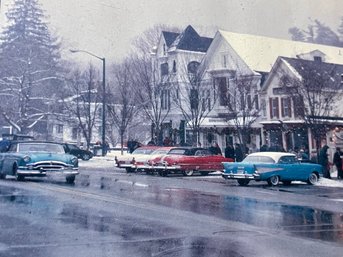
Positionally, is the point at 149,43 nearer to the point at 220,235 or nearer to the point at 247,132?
the point at 247,132

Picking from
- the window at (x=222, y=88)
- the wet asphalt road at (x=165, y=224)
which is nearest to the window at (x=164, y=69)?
the window at (x=222, y=88)

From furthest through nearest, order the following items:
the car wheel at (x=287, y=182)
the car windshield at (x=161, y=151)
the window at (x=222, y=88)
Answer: the window at (x=222, y=88), the car windshield at (x=161, y=151), the car wheel at (x=287, y=182)

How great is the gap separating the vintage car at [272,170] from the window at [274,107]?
15.8 metres

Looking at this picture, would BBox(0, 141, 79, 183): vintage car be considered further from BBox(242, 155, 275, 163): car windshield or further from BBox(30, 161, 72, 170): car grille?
BBox(242, 155, 275, 163): car windshield

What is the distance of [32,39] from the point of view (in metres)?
44.5

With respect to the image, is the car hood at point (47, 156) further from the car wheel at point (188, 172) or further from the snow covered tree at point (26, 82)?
the snow covered tree at point (26, 82)

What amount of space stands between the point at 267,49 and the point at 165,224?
30.8m

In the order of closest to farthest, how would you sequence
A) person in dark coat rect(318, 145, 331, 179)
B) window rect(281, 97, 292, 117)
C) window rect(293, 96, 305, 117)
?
person in dark coat rect(318, 145, 331, 179), window rect(293, 96, 305, 117), window rect(281, 97, 292, 117)

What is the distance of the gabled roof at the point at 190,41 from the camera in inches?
1548

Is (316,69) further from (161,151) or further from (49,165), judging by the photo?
(49,165)

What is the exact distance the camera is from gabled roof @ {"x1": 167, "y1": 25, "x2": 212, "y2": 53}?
129 ft

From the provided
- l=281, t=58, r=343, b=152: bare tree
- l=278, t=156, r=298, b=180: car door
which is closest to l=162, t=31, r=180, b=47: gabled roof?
l=281, t=58, r=343, b=152: bare tree

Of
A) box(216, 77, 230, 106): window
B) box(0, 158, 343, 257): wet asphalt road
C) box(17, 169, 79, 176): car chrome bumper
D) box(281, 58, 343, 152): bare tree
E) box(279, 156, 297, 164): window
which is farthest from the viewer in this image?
box(216, 77, 230, 106): window

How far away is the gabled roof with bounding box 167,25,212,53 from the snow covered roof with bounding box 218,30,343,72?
3510mm
